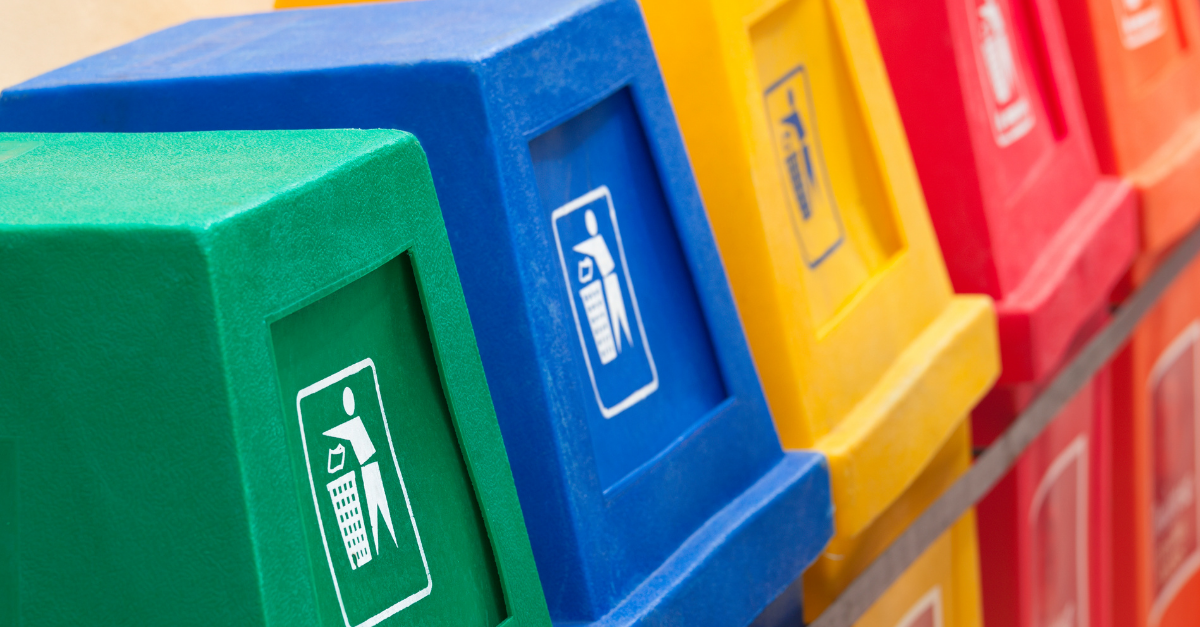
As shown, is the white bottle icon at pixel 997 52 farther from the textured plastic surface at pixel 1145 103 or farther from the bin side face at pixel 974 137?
the textured plastic surface at pixel 1145 103

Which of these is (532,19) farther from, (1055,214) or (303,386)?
(1055,214)

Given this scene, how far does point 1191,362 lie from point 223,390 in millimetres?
2025

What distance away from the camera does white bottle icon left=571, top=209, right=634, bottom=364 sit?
1.01m

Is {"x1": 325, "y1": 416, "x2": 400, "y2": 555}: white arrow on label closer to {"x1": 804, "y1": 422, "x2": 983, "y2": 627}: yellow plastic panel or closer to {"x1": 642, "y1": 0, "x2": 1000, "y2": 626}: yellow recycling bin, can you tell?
{"x1": 642, "y1": 0, "x2": 1000, "y2": 626}: yellow recycling bin

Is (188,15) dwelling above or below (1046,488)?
above

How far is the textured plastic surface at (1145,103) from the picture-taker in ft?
6.14

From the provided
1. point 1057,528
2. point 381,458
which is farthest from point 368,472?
point 1057,528

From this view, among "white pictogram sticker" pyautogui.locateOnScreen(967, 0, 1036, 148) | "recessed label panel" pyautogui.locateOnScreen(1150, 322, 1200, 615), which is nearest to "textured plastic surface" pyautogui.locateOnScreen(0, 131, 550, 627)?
"white pictogram sticker" pyautogui.locateOnScreen(967, 0, 1036, 148)

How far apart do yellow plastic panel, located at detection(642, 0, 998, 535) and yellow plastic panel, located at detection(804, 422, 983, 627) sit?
83mm

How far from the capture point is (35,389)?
2.22ft

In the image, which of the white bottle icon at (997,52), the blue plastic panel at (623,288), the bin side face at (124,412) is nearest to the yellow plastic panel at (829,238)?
the blue plastic panel at (623,288)

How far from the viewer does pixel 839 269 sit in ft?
4.47

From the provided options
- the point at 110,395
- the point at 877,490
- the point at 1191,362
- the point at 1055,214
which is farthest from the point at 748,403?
the point at 1191,362

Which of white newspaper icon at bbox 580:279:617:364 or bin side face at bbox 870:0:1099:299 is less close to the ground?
white newspaper icon at bbox 580:279:617:364
